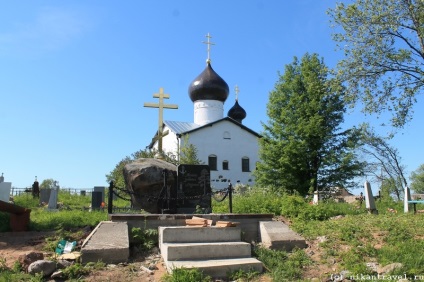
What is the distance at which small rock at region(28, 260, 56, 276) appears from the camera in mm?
5742

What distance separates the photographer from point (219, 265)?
6.14 metres

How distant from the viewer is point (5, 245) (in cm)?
779

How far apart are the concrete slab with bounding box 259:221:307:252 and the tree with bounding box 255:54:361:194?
16.3 m

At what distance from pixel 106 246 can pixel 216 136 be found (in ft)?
105

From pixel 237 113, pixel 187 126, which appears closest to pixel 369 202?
pixel 187 126

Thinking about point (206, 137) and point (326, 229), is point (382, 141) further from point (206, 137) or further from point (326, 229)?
point (326, 229)

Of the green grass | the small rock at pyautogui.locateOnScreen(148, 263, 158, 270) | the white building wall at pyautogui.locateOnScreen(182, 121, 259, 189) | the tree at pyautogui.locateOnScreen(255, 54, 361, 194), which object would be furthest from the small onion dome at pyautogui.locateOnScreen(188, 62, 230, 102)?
the small rock at pyautogui.locateOnScreen(148, 263, 158, 270)

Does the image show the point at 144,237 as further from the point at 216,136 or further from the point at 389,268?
the point at 216,136

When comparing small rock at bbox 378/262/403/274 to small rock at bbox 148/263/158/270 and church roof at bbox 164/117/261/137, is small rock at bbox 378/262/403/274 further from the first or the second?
church roof at bbox 164/117/261/137

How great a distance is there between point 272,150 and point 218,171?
1288cm

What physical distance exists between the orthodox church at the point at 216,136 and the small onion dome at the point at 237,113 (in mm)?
4333

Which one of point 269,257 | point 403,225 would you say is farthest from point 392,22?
point 269,257

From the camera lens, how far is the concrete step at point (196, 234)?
7000 mm

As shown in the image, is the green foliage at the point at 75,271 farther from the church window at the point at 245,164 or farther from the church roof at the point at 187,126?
the church window at the point at 245,164
